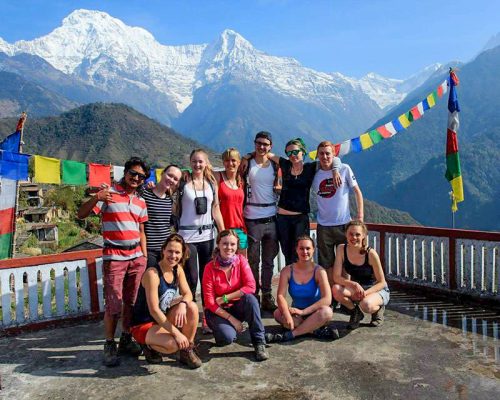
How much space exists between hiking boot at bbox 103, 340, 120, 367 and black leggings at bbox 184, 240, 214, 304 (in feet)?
3.24

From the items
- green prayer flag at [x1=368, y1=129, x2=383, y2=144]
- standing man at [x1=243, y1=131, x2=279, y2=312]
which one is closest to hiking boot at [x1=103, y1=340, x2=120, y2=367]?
standing man at [x1=243, y1=131, x2=279, y2=312]

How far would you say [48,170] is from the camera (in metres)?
7.12

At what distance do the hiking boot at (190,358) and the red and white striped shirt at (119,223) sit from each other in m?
1.08

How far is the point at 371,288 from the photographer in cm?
497

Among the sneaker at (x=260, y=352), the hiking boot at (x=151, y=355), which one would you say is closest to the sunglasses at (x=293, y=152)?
the sneaker at (x=260, y=352)

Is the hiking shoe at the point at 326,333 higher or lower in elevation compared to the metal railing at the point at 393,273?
lower

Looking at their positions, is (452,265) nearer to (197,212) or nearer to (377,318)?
(377,318)

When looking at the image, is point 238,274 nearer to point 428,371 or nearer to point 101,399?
point 101,399

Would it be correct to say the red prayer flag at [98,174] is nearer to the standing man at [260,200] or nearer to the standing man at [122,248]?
the standing man at [122,248]

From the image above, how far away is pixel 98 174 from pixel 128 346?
390 cm

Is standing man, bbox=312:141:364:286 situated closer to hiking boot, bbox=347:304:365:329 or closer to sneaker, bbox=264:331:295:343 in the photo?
hiking boot, bbox=347:304:365:329

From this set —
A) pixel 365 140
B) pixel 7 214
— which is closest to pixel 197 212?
pixel 7 214

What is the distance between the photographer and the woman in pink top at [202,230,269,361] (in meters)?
4.42

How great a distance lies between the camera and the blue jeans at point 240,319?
437cm
